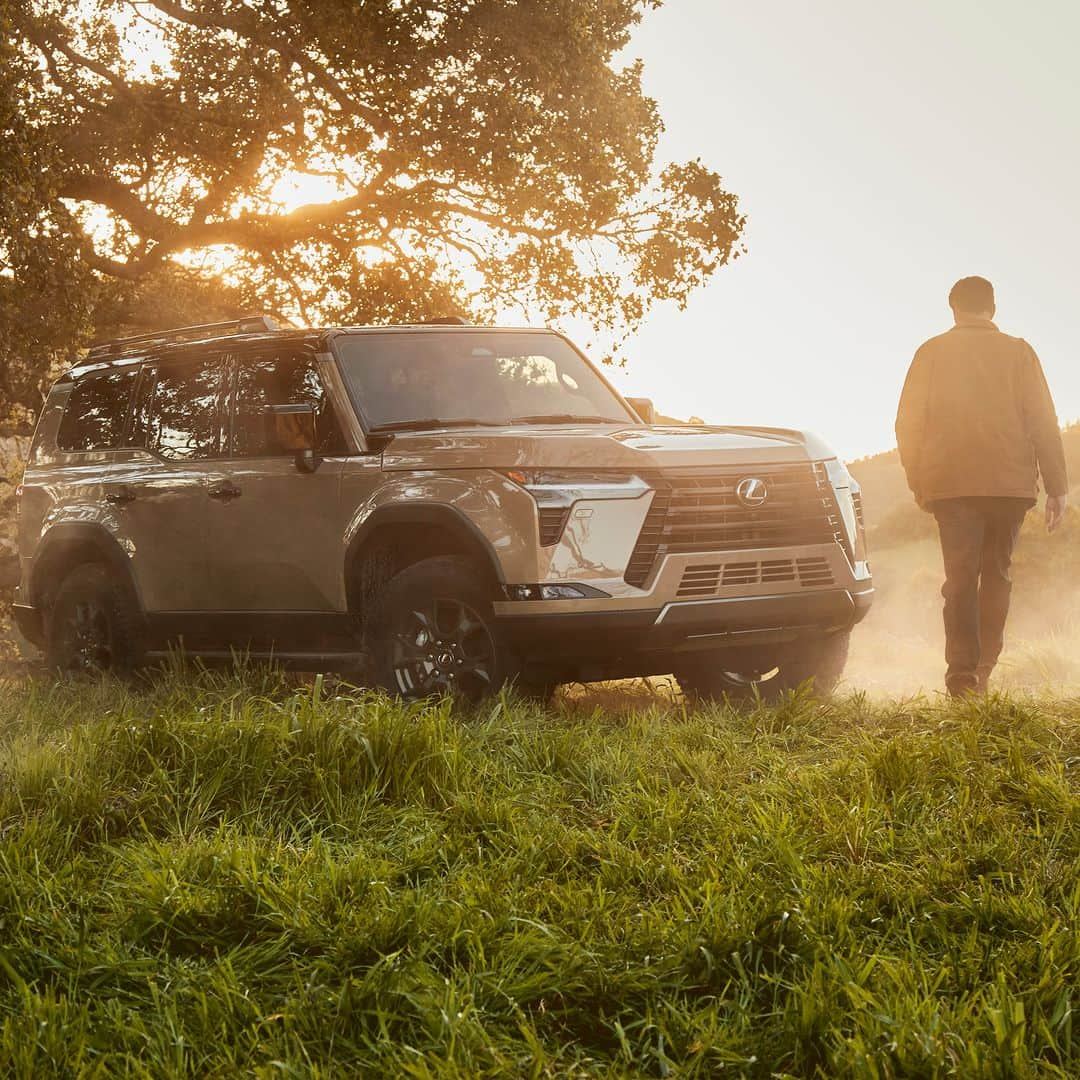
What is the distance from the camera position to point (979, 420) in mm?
7039

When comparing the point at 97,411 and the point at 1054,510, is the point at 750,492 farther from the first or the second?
the point at 97,411

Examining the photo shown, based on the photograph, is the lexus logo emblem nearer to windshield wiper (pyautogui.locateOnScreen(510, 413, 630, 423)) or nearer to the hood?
the hood

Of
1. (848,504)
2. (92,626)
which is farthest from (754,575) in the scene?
(92,626)

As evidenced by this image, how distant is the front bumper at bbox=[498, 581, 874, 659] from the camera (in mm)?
5762

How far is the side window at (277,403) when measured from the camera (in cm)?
673

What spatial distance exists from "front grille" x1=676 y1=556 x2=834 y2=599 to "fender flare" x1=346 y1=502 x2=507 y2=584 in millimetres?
811

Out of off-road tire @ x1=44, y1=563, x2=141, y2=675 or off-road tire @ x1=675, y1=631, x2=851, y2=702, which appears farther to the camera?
off-road tire @ x1=44, y1=563, x2=141, y2=675

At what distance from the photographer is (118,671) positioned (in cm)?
780

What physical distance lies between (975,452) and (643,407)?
5.86 ft

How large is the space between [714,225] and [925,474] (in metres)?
8.92

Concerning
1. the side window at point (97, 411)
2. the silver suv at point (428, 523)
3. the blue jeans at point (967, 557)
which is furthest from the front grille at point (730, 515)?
the side window at point (97, 411)

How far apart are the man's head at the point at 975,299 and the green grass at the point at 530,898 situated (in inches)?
101

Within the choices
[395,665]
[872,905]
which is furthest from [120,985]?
[395,665]

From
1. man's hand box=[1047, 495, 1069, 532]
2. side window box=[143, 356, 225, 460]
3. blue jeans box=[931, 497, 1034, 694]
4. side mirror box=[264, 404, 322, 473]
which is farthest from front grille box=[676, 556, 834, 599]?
side window box=[143, 356, 225, 460]
